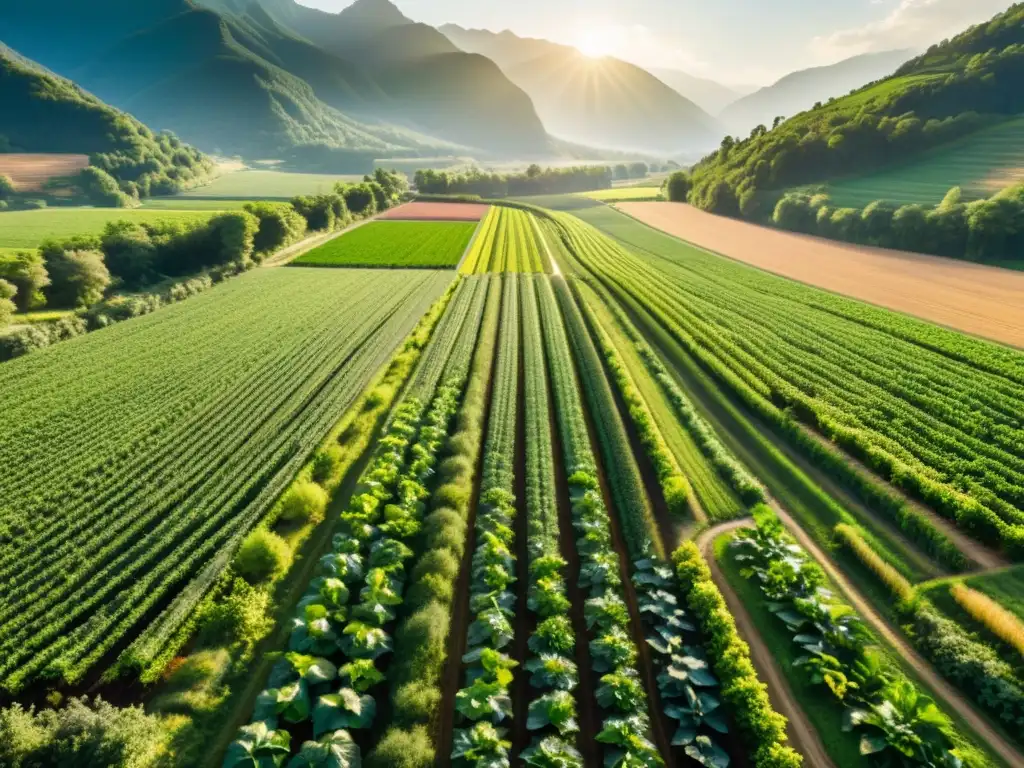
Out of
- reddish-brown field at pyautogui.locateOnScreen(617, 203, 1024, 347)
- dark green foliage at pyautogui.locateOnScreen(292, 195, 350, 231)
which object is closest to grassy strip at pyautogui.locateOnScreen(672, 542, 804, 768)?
reddish-brown field at pyautogui.locateOnScreen(617, 203, 1024, 347)

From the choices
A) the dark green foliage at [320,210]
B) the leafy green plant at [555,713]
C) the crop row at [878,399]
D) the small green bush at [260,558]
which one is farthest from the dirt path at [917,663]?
the dark green foliage at [320,210]

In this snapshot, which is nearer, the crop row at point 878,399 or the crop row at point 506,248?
the crop row at point 878,399

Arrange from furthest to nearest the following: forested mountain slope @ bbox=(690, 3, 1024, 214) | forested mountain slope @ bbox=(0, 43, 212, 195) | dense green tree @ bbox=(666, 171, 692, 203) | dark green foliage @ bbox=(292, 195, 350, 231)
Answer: dense green tree @ bbox=(666, 171, 692, 203)
forested mountain slope @ bbox=(0, 43, 212, 195)
forested mountain slope @ bbox=(690, 3, 1024, 214)
dark green foliage @ bbox=(292, 195, 350, 231)

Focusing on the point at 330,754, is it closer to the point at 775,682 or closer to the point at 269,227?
the point at 775,682

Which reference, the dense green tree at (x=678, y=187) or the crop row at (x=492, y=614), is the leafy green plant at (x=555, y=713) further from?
the dense green tree at (x=678, y=187)

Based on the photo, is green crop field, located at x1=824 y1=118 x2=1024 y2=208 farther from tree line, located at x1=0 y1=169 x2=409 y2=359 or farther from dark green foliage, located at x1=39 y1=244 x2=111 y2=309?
dark green foliage, located at x1=39 y1=244 x2=111 y2=309

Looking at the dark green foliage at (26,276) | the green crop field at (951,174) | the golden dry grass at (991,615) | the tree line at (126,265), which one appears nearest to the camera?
the golden dry grass at (991,615)

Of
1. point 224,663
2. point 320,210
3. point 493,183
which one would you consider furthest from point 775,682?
point 493,183
